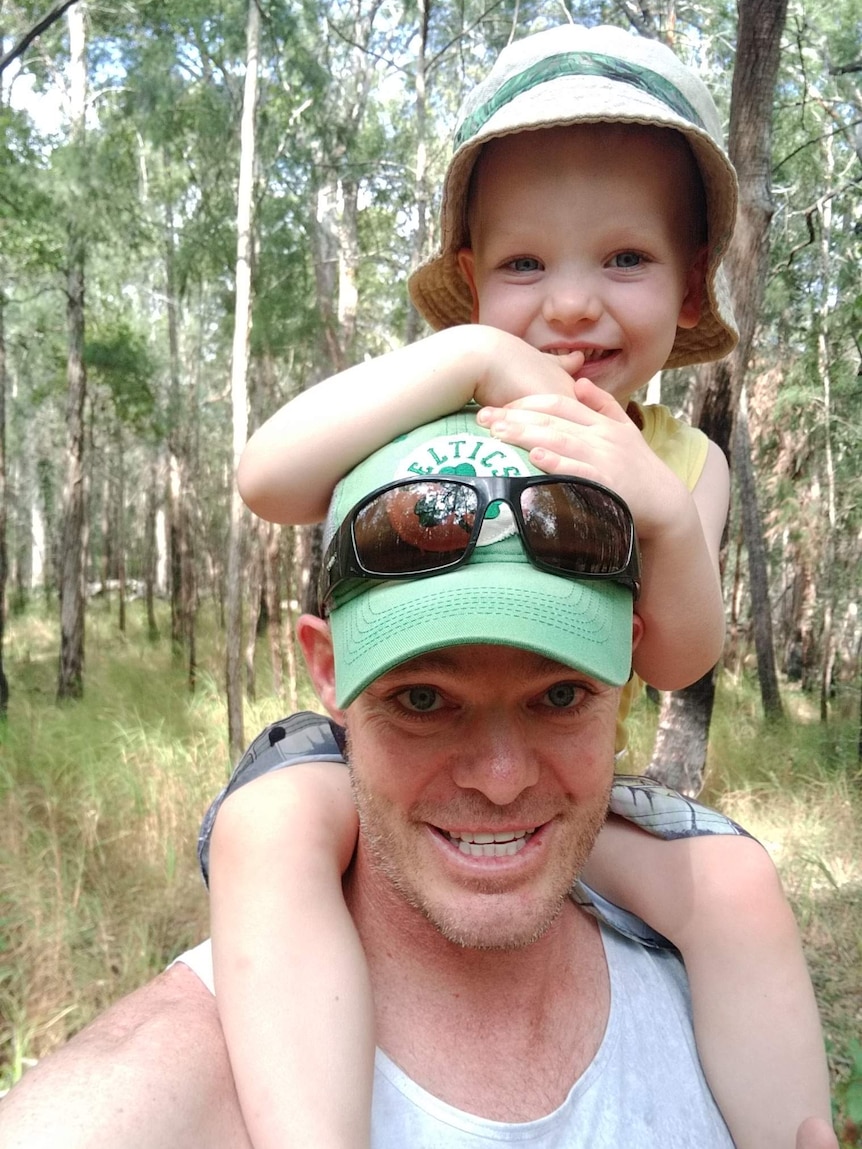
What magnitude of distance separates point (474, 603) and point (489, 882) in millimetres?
324

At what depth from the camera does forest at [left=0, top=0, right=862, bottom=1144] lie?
13.2ft

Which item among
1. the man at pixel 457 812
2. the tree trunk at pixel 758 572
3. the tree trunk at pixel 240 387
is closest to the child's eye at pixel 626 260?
the man at pixel 457 812

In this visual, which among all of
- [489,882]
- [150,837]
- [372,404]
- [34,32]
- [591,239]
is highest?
[34,32]

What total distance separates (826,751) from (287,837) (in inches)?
284

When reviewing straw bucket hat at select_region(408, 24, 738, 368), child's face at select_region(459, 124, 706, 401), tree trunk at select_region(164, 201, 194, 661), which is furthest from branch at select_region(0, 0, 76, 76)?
tree trunk at select_region(164, 201, 194, 661)

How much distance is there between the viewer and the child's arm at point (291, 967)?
3.12 ft

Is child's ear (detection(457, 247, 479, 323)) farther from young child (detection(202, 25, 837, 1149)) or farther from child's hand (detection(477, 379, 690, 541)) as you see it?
child's hand (detection(477, 379, 690, 541))

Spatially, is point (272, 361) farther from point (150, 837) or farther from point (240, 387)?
point (150, 837)

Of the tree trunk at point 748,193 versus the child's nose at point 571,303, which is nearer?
the child's nose at point 571,303

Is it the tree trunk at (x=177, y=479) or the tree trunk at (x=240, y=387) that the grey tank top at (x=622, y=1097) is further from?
the tree trunk at (x=177, y=479)

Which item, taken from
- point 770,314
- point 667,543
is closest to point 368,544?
point 667,543

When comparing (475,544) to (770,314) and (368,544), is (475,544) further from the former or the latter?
(770,314)

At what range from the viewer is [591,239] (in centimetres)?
130

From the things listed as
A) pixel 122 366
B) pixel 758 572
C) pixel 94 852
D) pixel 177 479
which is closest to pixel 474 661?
pixel 94 852
